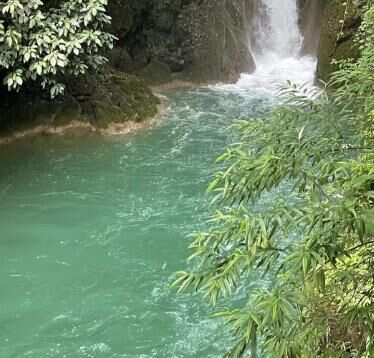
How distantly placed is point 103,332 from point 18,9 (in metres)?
5.79

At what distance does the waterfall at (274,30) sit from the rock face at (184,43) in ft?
4.83

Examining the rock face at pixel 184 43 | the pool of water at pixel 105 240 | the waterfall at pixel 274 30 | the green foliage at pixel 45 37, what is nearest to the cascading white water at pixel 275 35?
the waterfall at pixel 274 30

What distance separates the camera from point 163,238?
7.53 metres

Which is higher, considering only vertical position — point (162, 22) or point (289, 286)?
point (162, 22)

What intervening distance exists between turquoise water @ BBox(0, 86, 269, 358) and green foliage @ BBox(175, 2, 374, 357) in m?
2.53

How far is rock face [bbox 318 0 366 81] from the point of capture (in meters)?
13.6

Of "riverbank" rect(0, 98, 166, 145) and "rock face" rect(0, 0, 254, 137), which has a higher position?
"rock face" rect(0, 0, 254, 137)

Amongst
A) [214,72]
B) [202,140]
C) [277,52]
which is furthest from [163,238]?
[277,52]

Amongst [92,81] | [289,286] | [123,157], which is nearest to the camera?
[289,286]

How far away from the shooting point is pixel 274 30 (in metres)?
19.0

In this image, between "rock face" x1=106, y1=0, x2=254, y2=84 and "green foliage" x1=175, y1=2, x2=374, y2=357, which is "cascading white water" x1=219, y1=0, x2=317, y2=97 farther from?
"green foliage" x1=175, y1=2, x2=374, y2=357

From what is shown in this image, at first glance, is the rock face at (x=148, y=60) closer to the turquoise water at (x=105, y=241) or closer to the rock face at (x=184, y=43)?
the rock face at (x=184, y=43)

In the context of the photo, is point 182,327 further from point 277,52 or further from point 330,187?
point 277,52

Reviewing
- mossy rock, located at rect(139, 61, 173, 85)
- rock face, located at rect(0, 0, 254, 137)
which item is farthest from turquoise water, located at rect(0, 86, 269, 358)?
mossy rock, located at rect(139, 61, 173, 85)
